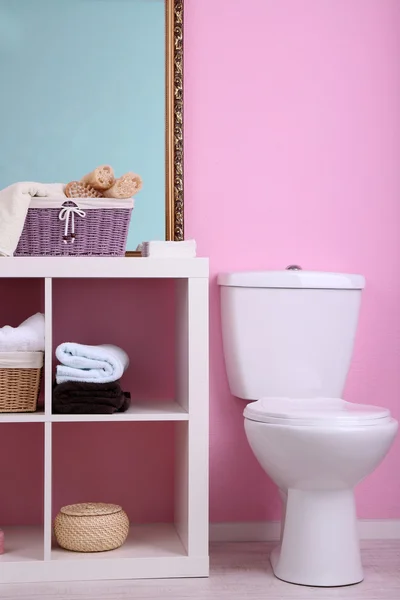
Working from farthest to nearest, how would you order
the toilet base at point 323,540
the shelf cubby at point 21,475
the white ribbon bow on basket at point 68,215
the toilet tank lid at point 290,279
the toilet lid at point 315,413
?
the shelf cubby at point 21,475 → the toilet tank lid at point 290,279 → the white ribbon bow on basket at point 68,215 → the toilet base at point 323,540 → the toilet lid at point 315,413

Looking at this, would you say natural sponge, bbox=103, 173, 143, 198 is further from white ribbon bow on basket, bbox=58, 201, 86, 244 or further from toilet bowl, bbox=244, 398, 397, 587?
toilet bowl, bbox=244, 398, 397, 587

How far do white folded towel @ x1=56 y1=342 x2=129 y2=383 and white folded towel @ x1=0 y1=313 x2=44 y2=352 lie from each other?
0.19 ft

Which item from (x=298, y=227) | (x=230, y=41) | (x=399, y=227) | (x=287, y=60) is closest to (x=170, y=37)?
(x=230, y=41)

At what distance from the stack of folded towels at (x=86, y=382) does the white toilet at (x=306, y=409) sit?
359 millimetres

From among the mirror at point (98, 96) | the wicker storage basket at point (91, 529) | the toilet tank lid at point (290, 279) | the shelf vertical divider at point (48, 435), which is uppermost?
the mirror at point (98, 96)

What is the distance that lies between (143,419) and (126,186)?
61cm

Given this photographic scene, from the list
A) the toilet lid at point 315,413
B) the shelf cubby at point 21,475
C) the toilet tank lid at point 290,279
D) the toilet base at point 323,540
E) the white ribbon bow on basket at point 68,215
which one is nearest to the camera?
the toilet lid at point 315,413

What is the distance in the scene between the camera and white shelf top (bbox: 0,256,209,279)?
202 centimetres

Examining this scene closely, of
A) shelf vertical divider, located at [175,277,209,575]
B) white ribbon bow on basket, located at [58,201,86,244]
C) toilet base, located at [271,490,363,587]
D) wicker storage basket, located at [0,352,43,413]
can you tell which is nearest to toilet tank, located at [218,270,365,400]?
shelf vertical divider, located at [175,277,209,575]

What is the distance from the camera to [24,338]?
2059 millimetres

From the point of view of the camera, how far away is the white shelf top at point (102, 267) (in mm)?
2021

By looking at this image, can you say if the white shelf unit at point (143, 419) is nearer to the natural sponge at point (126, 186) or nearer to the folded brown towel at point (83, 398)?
the folded brown towel at point (83, 398)

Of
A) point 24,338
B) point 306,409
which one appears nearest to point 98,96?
point 24,338

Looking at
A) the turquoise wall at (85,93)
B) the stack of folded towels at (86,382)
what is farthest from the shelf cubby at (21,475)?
the turquoise wall at (85,93)
